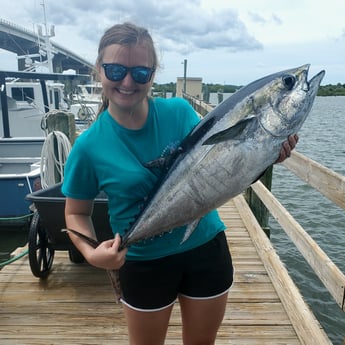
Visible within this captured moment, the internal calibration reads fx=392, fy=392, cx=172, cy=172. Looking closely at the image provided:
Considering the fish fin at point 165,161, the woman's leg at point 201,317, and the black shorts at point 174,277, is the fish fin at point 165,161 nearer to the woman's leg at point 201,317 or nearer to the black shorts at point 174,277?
the black shorts at point 174,277

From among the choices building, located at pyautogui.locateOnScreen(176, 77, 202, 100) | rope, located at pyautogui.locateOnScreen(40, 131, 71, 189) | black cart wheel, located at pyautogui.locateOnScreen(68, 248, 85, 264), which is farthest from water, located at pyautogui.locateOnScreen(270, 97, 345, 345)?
building, located at pyautogui.locateOnScreen(176, 77, 202, 100)

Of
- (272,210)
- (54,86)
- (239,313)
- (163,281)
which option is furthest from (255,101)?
(54,86)

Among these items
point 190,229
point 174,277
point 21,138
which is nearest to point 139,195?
point 190,229

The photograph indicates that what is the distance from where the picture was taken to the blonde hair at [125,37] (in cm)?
159

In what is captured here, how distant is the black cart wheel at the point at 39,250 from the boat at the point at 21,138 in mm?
1589

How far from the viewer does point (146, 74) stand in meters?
1.62

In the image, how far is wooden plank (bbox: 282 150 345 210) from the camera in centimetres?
222

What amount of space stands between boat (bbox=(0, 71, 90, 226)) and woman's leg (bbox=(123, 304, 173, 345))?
13.2 feet

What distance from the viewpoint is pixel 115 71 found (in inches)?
62.5

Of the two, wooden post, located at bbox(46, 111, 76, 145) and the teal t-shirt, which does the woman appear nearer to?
the teal t-shirt

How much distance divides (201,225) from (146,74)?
2.33 ft

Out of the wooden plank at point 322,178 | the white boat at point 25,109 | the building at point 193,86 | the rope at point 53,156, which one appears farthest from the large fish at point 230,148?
the building at point 193,86

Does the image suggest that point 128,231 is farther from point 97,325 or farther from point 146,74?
point 97,325

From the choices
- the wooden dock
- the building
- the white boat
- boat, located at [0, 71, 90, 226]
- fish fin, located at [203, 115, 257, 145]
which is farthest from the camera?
the building
